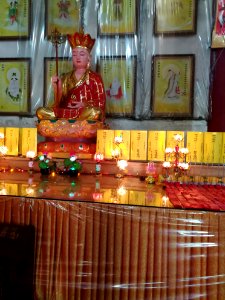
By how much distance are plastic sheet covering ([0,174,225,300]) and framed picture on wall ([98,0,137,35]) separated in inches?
87.0

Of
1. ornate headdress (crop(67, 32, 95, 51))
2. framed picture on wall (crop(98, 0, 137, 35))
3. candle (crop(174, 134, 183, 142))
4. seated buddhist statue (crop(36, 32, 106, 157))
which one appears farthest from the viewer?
framed picture on wall (crop(98, 0, 137, 35))

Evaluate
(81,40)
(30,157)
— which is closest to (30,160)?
(30,157)

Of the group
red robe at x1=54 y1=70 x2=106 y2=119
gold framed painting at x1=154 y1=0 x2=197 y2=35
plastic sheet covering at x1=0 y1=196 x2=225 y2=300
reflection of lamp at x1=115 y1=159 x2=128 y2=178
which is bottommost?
plastic sheet covering at x1=0 y1=196 x2=225 y2=300

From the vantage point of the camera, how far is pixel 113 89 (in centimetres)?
316

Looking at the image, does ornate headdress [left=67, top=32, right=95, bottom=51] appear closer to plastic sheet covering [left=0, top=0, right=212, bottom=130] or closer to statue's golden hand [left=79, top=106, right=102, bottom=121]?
plastic sheet covering [left=0, top=0, right=212, bottom=130]

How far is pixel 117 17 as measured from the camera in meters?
3.15

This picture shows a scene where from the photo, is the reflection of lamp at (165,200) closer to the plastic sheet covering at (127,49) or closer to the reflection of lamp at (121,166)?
the reflection of lamp at (121,166)

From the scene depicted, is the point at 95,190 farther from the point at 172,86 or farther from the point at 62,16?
the point at 62,16

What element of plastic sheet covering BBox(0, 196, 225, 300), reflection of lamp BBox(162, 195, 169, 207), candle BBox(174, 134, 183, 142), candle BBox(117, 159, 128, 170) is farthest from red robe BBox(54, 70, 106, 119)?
plastic sheet covering BBox(0, 196, 225, 300)

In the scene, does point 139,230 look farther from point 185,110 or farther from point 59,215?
point 185,110

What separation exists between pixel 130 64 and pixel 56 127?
1.12 meters

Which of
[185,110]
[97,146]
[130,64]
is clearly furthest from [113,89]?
[97,146]

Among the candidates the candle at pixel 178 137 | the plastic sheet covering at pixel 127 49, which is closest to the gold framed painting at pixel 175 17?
the plastic sheet covering at pixel 127 49

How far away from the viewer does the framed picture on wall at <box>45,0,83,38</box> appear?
10.6 feet
